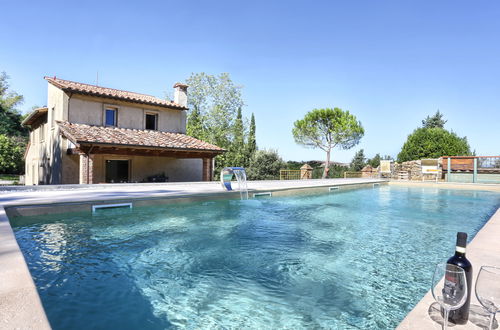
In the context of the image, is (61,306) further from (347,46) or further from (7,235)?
(347,46)

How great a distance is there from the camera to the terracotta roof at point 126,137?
12.4 meters

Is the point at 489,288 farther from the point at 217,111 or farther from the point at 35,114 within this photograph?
the point at 217,111

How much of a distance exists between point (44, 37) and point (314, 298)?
62.0 ft

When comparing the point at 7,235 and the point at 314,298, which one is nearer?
the point at 314,298

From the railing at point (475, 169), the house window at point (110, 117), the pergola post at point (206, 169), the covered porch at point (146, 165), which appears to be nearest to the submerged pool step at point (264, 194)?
the covered porch at point (146, 165)

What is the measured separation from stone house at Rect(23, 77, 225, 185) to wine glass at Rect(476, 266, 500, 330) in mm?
12968

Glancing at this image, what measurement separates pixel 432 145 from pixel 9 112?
41224mm

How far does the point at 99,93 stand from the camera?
48.6 feet

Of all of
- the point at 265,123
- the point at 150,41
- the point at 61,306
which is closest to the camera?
the point at 61,306

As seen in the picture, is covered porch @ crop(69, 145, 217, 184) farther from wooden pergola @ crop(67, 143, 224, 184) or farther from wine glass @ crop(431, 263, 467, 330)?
wine glass @ crop(431, 263, 467, 330)

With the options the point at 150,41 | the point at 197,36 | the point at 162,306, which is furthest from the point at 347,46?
the point at 162,306

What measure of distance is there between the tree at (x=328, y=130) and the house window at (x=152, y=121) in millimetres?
17074

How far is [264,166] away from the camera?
20328 mm

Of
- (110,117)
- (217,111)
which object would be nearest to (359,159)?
(217,111)
